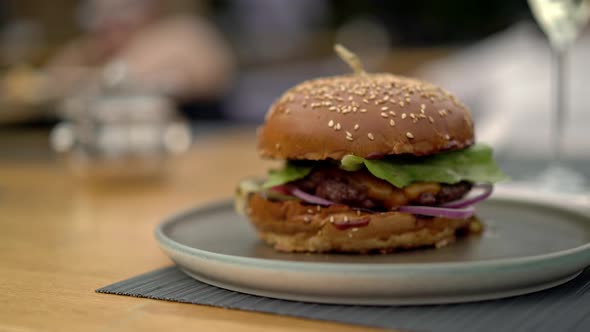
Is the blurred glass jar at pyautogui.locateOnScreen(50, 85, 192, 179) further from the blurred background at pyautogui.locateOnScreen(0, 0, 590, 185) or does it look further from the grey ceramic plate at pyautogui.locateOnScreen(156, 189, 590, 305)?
the grey ceramic plate at pyautogui.locateOnScreen(156, 189, 590, 305)

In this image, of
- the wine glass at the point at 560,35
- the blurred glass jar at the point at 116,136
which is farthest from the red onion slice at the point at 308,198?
the blurred glass jar at the point at 116,136

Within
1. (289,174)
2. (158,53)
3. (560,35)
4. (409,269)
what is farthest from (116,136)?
(158,53)

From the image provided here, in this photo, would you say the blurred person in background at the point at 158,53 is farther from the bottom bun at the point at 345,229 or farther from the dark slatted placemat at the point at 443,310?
the dark slatted placemat at the point at 443,310

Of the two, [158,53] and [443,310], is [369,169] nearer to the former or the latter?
[443,310]

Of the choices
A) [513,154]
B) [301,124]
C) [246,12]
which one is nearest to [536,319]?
[301,124]

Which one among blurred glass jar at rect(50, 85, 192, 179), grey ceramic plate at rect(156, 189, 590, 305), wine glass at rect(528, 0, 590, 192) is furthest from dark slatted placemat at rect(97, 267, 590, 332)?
blurred glass jar at rect(50, 85, 192, 179)

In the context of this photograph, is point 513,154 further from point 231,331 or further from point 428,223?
point 231,331

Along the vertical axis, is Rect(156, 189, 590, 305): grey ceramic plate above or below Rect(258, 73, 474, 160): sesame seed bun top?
below
